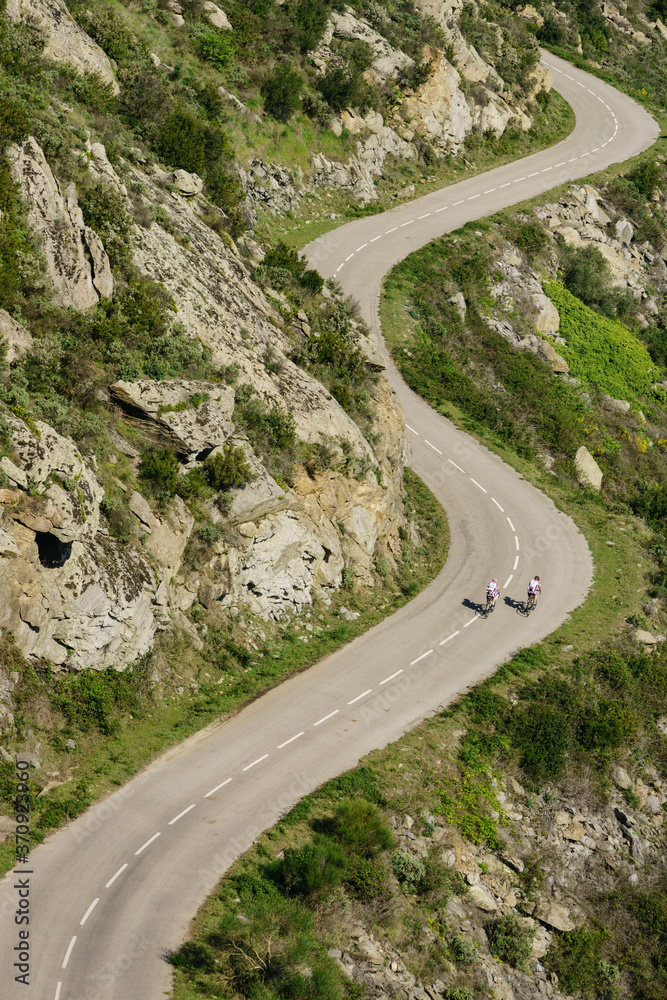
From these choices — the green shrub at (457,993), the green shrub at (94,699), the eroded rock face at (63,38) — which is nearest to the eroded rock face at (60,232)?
the eroded rock face at (63,38)

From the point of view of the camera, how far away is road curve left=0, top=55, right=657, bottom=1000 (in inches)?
617

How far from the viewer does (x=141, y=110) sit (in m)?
35.7

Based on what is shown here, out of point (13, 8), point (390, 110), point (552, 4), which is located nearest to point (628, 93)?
point (552, 4)

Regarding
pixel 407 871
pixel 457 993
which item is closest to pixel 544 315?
pixel 407 871

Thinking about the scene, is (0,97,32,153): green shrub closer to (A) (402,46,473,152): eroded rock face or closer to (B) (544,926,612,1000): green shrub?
(B) (544,926,612,1000): green shrub

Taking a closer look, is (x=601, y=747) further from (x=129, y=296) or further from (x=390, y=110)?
(x=390, y=110)

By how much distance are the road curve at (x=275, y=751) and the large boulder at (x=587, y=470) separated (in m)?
3.88

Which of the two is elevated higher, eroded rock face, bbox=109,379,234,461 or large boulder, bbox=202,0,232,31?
large boulder, bbox=202,0,232,31

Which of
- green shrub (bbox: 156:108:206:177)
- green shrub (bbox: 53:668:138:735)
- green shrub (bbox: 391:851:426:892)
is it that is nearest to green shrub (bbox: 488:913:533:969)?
green shrub (bbox: 391:851:426:892)

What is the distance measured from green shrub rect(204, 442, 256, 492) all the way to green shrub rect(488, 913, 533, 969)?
14894 mm

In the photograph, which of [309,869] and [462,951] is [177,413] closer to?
[309,869]

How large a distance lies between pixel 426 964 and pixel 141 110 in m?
35.7

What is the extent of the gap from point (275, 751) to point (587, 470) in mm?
26735

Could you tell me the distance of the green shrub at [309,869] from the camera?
1762cm
